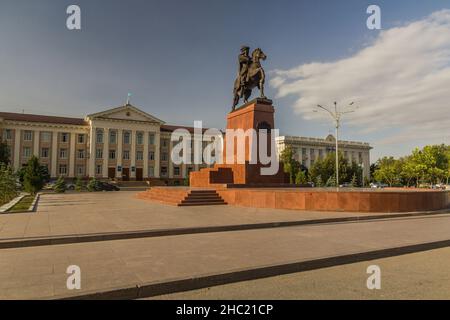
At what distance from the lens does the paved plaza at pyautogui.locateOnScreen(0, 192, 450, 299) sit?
4.51 metres

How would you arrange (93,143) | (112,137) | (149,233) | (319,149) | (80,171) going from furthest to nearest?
1. (319,149)
2. (112,137)
3. (80,171)
4. (93,143)
5. (149,233)

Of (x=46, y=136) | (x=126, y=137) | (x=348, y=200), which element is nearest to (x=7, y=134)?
(x=46, y=136)

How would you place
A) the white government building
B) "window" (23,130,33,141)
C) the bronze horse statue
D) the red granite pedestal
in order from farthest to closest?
the white government building < "window" (23,130,33,141) < the bronze horse statue < the red granite pedestal

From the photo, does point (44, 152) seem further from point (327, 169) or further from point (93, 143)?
point (327, 169)

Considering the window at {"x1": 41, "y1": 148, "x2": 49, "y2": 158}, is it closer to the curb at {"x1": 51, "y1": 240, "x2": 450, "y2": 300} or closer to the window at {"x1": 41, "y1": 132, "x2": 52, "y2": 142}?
the window at {"x1": 41, "y1": 132, "x2": 52, "y2": 142}

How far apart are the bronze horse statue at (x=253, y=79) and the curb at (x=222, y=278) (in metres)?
14.5

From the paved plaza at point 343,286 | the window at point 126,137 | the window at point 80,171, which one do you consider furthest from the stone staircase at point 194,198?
the window at point 80,171

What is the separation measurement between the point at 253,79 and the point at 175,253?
1607 centimetres

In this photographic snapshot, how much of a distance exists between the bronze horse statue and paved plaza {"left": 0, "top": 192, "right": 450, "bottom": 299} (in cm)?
1197

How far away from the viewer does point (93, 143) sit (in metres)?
57.5

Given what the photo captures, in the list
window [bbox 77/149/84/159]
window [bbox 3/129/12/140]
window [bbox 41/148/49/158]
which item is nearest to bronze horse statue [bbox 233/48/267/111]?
window [bbox 77/149/84/159]

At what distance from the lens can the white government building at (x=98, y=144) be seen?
55312 millimetres
